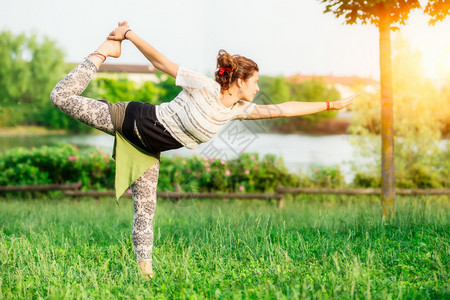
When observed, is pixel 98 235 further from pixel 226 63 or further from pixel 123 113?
pixel 226 63

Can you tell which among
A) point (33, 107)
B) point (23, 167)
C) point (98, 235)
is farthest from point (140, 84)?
point (98, 235)

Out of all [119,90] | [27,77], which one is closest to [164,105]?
[119,90]

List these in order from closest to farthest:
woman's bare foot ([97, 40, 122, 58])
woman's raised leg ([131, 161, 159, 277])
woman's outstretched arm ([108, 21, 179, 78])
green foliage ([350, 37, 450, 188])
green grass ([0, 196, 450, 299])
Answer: green grass ([0, 196, 450, 299]), woman's outstretched arm ([108, 21, 179, 78]), woman's bare foot ([97, 40, 122, 58]), woman's raised leg ([131, 161, 159, 277]), green foliage ([350, 37, 450, 188])

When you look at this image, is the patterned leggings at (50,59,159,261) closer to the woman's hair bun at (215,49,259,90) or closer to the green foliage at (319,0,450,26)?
the woman's hair bun at (215,49,259,90)

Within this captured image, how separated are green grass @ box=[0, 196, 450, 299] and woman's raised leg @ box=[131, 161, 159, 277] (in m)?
0.14

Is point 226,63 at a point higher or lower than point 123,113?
higher

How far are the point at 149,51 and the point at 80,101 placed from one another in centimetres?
61

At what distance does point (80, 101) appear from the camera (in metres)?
3.23

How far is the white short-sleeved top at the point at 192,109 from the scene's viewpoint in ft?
10.7

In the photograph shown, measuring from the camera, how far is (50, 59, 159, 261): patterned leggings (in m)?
3.21

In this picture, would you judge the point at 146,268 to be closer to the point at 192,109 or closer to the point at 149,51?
the point at 192,109

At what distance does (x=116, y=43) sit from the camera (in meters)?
3.50

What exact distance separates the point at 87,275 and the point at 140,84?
21.8m

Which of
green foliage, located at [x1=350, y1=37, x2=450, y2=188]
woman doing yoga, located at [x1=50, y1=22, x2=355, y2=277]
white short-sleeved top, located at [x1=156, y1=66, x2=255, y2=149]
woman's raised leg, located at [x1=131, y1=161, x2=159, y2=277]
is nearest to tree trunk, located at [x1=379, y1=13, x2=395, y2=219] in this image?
woman doing yoga, located at [x1=50, y1=22, x2=355, y2=277]
